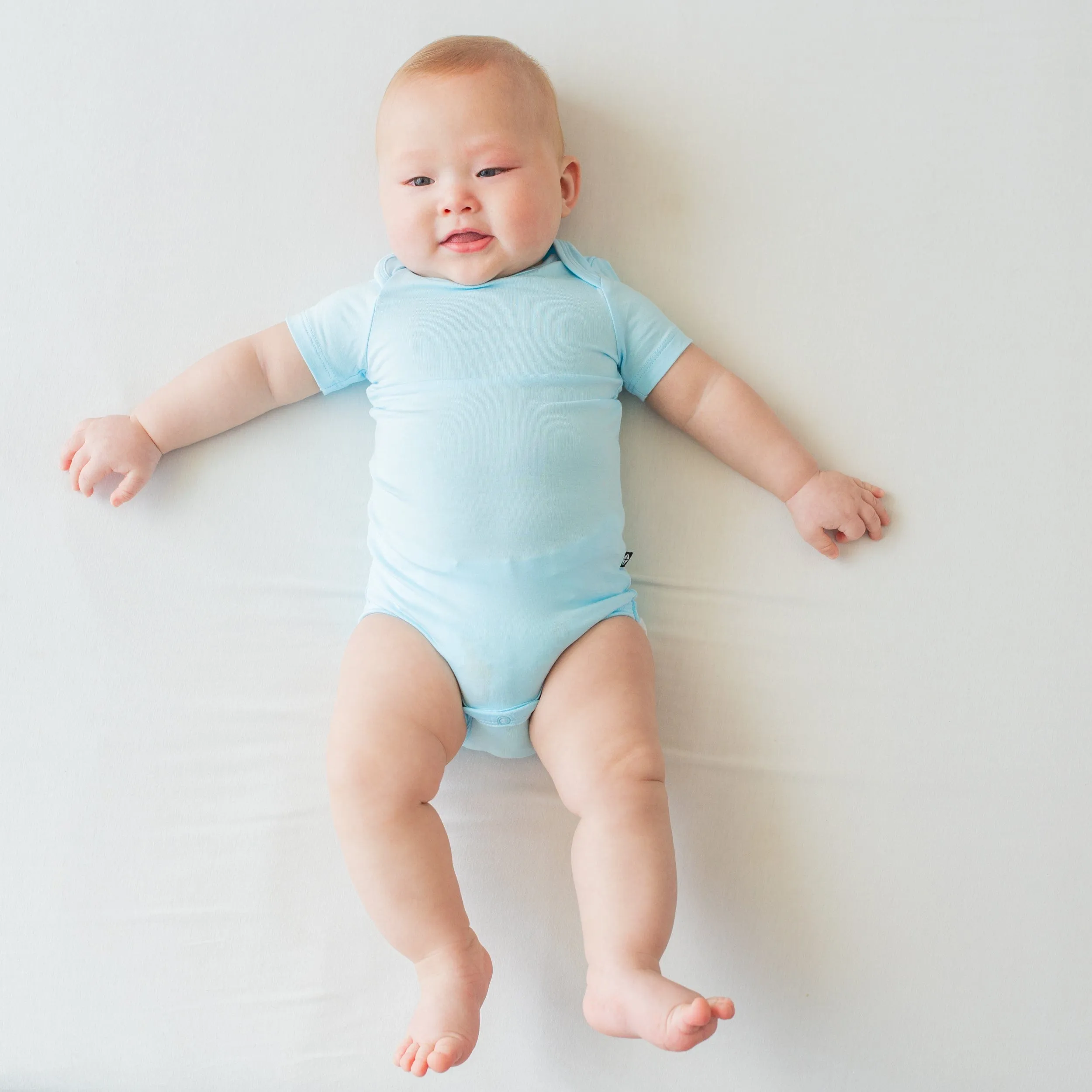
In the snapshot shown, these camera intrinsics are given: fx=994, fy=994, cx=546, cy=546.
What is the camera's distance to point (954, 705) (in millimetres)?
1175

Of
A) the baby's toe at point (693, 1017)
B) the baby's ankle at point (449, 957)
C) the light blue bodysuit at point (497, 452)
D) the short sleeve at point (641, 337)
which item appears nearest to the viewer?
the baby's toe at point (693, 1017)

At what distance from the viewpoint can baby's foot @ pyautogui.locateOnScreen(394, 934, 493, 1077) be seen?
0.93m

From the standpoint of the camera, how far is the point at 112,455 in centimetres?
117

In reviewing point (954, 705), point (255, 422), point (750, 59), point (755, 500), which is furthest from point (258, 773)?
point (750, 59)

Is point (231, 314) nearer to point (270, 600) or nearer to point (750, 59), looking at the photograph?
point (270, 600)

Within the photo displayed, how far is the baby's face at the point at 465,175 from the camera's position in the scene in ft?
3.69

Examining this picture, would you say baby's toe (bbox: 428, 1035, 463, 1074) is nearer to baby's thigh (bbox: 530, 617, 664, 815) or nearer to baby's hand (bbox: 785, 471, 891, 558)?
baby's thigh (bbox: 530, 617, 664, 815)

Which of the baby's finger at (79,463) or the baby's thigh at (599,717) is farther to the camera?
the baby's finger at (79,463)

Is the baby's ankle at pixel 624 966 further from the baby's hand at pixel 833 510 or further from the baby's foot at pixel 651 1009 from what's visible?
the baby's hand at pixel 833 510

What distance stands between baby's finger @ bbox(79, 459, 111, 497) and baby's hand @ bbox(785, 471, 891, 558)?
817 mm

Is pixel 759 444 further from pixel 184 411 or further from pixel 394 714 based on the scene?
pixel 184 411

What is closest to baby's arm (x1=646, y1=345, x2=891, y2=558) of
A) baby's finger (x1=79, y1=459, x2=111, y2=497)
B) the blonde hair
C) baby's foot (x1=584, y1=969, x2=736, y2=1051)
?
the blonde hair

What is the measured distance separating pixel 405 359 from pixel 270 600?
1.08ft

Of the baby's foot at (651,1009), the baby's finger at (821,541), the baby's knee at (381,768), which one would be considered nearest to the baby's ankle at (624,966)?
the baby's foot at (651,1009)
